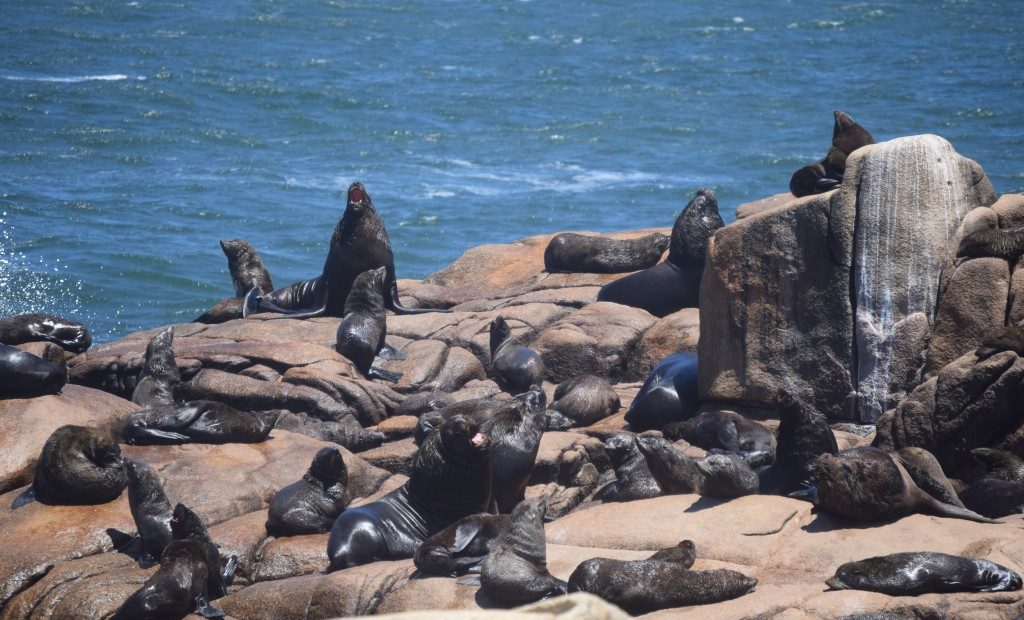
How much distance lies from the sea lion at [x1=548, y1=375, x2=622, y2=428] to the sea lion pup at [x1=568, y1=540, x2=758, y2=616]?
5410 mm

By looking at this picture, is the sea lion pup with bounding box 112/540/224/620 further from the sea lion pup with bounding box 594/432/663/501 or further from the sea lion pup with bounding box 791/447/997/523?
Result: the sea lion pup with bounding box 791/447/997/523

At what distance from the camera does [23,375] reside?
11414 mm

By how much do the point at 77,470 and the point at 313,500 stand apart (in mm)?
1985

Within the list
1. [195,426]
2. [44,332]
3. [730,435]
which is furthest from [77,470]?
[730,435]

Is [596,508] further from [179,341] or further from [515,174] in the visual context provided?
[515,174]

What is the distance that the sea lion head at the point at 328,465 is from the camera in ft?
33.9

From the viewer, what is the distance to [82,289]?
26359 millimetres

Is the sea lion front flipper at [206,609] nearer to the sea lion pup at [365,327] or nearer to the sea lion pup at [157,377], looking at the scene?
the sea lion pup at [157,377]

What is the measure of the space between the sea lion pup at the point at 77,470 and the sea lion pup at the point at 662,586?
15.8 feet

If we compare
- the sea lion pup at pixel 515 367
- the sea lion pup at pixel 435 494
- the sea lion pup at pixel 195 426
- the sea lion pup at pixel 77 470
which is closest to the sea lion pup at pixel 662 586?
the sea lion pup at pixel 435 494

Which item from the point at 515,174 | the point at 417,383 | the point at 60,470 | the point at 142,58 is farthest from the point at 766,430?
the point at 142,58

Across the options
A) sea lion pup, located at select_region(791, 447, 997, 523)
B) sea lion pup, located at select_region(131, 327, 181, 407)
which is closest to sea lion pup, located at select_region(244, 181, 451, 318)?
sea lion pup, located at select_region(131, 327, 181, 407)

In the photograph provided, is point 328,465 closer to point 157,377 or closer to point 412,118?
point 157,377

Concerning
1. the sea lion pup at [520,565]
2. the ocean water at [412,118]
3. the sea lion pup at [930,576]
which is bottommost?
the ocean water at [412,118]
